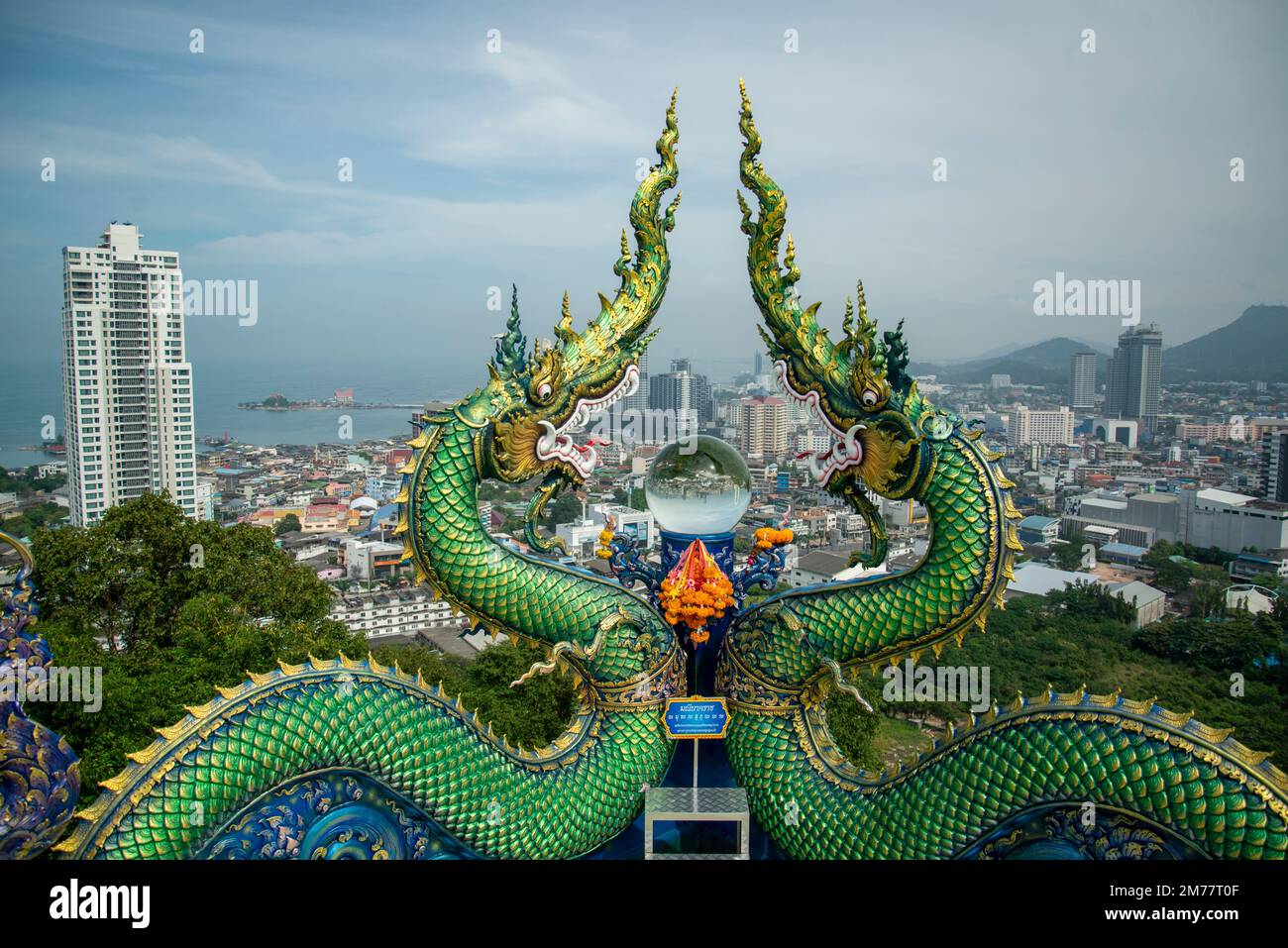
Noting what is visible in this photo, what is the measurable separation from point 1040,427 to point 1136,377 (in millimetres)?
10347

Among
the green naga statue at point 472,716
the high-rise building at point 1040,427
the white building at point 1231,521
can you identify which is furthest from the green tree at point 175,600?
the high-rise building at point 1040,427

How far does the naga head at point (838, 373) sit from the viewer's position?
547 centimetres

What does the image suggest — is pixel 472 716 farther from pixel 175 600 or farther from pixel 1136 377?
pixel 1136 377

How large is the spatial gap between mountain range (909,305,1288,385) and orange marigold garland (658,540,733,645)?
15.0m

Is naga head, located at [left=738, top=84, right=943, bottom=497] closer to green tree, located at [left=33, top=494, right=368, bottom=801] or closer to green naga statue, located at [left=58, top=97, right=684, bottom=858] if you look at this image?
green naga statue, located at [left=58, top=97, right=684, bottom=858]

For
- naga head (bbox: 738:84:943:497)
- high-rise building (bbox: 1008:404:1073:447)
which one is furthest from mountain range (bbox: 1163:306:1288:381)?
naga head (bbox: 738:84:943:497)

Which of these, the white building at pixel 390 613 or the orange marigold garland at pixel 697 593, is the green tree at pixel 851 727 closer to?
the orange marigold garland at pixel 697 593

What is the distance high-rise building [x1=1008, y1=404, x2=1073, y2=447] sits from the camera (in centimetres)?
4375

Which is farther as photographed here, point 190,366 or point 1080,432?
point 1080,432

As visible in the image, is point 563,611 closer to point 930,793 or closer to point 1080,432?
point 930,793

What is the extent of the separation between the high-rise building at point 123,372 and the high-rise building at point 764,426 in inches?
622
